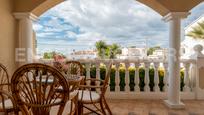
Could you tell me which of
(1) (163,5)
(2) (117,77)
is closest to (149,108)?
(2) (117,77)

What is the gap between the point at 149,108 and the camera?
4883 mm

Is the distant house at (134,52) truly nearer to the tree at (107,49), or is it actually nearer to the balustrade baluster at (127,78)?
the tree at (107,49)

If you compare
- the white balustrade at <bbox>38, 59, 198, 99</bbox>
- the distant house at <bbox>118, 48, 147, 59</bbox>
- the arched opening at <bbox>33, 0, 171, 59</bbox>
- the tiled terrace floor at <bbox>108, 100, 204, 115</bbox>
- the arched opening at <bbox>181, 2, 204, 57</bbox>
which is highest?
the arched opening at <bbox>33, 0, 171, 59</bbox>

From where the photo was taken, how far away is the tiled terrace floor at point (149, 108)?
4547mm

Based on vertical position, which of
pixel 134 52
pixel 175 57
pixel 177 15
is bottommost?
pixel 175 57

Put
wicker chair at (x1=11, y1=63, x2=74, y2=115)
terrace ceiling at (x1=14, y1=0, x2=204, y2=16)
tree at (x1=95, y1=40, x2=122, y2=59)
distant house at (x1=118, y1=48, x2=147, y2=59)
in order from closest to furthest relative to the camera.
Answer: wicker chair at (x1=11, y1=63, x2=74, y2=115)
terrace ceiling at (x1=14, y1=0, x2=204, y2=16)
tree at (x1=95, y1=40, x2=122, y2=59)
distant house at (x1=118, y1=48, x2=147, y2=59)

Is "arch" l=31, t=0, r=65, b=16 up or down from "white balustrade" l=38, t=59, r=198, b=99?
up

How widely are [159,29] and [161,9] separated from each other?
9.93 metres

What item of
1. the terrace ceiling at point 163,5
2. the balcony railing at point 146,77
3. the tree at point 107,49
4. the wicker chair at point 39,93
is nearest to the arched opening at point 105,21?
the tree at point 107,49

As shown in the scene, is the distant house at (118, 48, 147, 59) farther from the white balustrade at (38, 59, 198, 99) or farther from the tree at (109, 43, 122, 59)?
the white balustrade at (38, 59, 198, 99)

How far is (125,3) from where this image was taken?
1511 centimetres

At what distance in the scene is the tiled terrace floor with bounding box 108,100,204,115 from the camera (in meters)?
4.55

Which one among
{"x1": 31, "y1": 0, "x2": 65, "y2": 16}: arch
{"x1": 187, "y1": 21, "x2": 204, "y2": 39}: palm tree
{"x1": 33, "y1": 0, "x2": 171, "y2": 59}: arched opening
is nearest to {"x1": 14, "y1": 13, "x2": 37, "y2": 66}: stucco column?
{"x1": 31, "y1": 0, "x2": 65, "y2": 16}: arch

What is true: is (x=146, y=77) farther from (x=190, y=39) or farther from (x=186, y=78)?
(x=190, y=39)
